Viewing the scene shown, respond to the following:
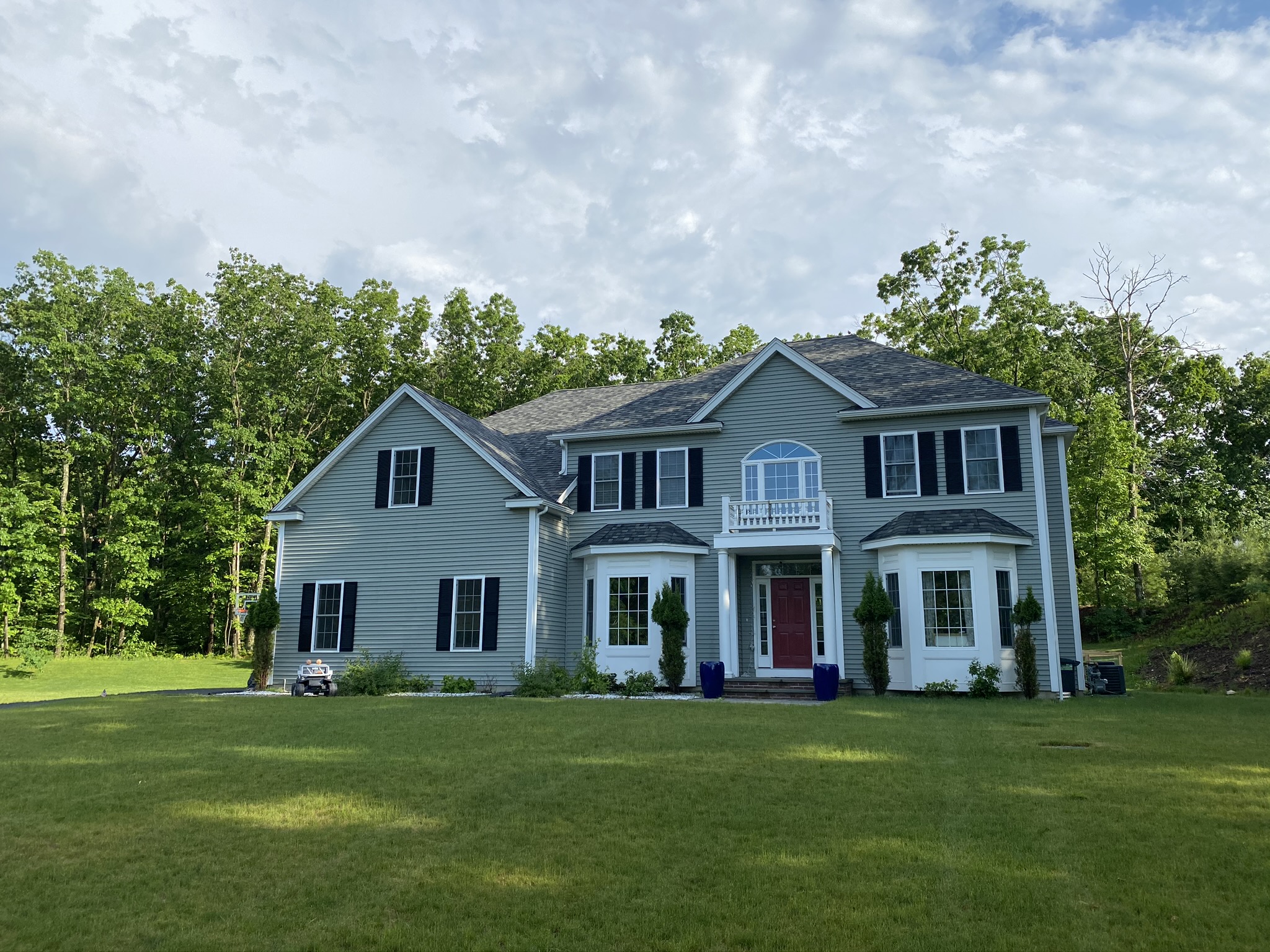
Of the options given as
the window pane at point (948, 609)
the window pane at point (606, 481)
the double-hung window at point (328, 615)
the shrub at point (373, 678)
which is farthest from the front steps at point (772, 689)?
the double-hung window at point (328, 615)

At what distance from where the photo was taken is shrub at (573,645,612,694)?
1980 cm

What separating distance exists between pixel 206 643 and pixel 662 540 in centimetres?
2793

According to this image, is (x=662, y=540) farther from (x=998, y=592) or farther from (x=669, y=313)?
(x=669, y=313)

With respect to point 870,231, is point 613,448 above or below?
below

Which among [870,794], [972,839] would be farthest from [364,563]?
[972,839]

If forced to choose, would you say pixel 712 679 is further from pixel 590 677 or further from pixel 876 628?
pixel 876 628

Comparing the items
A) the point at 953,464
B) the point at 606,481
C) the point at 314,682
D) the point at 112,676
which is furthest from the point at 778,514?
the point at 112,676

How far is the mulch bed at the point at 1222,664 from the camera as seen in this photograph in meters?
20.5

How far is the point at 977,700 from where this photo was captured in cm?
1762

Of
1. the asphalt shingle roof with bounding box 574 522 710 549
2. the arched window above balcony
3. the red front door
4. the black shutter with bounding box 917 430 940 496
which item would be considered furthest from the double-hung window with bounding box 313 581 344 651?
the black shutter with bounding box 917 430 940 496

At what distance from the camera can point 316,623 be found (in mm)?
22594

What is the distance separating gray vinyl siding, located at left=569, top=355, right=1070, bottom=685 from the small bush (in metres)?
2.96

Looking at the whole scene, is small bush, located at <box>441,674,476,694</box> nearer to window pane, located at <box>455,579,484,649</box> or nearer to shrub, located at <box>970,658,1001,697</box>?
window pane, located at <box>455,579,484,649</box>

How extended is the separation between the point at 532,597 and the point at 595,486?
372 cm
